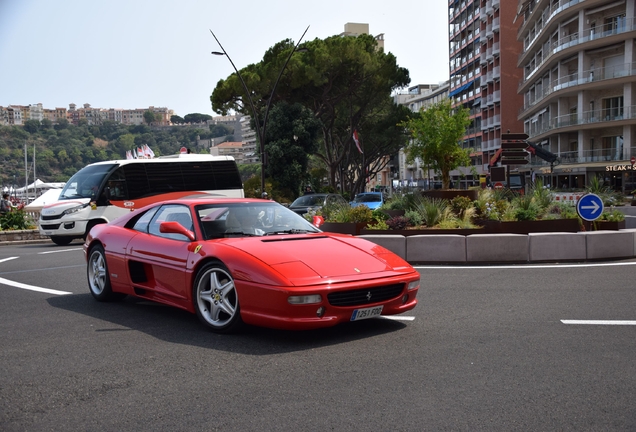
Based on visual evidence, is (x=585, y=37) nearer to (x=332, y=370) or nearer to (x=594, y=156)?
(x=594, y=156)

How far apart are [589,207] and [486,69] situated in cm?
8040

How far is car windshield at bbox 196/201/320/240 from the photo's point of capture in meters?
6.97

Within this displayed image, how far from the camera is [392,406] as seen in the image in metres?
4.16

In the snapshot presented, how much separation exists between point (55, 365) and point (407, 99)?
15095 centimetres

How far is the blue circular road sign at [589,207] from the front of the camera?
13812 mm

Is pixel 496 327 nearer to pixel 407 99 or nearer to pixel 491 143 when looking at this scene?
pixel 491 143

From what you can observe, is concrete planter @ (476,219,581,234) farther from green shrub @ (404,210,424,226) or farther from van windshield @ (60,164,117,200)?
van windshield @ (60,164,117,200)

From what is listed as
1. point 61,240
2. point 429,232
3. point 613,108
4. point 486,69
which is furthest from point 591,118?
point 61,240

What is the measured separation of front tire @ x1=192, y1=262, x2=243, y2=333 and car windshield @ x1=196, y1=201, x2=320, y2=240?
52cm

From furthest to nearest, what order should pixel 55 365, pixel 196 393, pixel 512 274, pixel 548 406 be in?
pixel 512 274 → pixel 55 365 → pixel 196 393 → pixel 548 406

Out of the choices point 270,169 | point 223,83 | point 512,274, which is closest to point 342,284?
point 512,274

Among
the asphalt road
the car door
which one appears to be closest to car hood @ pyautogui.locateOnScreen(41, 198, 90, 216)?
the asphalt road

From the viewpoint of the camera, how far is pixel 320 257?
246 inches

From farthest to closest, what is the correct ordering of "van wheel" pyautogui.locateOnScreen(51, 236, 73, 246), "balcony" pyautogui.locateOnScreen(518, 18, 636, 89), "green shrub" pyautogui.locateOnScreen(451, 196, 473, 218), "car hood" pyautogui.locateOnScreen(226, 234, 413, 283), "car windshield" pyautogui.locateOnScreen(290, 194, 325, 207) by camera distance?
"balcony" pyautogui.locateOnScreen(518, 18, 636, 89), "car windshield" pyautogui.locateOnScreen(290, 194, 325, 207), "van wheel" pyautogui.locateOnScreen(51, 236, 73, 246), "green shrub" pyautogui.locateOnScreen(451, 196, 473, 218), "car hood" pyautogui.locateOnScreen(226, 234, 413, 283)
